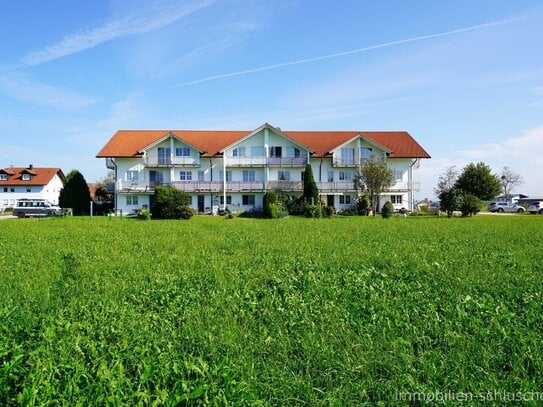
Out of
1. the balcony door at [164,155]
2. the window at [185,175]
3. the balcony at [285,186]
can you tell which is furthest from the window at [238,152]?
the balcony door at [164,155]

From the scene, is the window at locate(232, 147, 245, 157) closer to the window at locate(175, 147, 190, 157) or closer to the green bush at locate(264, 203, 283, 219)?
the window at locate(175, 147, 190, 157)

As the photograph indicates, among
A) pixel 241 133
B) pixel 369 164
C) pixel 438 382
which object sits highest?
pixel 241 133

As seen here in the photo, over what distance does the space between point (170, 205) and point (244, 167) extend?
14199 mm

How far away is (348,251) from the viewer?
11820 mm

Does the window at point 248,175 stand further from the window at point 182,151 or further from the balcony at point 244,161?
the window at point 182,151

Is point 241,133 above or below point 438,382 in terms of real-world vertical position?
above

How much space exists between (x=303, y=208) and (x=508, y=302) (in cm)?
3428

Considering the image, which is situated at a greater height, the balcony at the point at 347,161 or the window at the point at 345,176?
the balcony at the point at 347,161

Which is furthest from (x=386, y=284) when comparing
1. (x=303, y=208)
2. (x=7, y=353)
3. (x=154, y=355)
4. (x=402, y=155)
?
(x=402, y=155)

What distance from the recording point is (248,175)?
50.0m

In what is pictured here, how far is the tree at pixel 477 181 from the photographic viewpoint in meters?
60.5

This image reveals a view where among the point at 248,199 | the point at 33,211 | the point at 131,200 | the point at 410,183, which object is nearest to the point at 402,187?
the point at 410,183

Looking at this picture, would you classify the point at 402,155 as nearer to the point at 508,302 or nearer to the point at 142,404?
the point at 508,302

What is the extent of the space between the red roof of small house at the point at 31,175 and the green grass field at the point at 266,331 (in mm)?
69162
